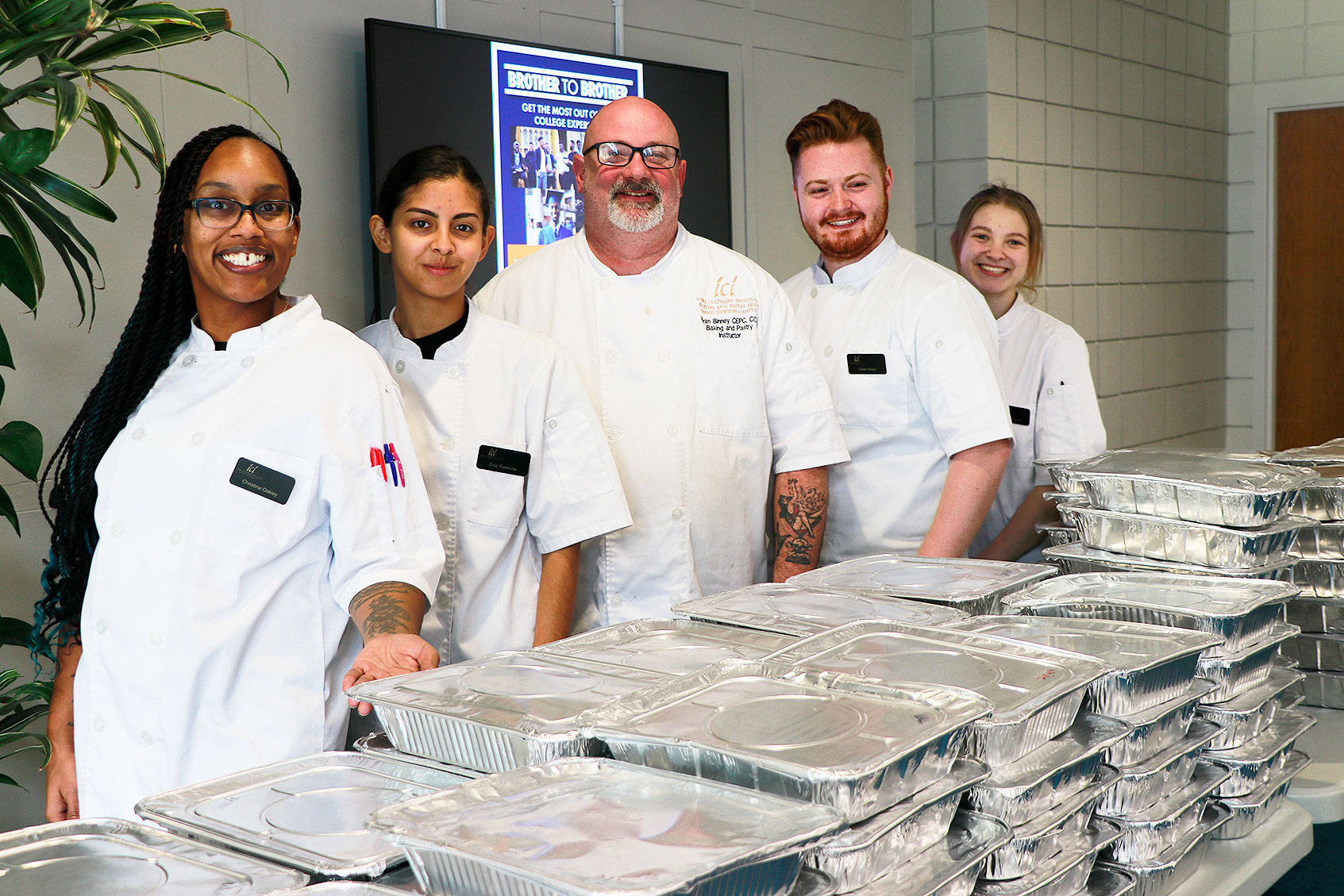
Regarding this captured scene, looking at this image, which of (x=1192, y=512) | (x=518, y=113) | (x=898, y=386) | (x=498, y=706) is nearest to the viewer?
(x=498, y=706)

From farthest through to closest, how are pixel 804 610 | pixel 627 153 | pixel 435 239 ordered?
pixel 627 153
pixel 435 239
pixel 804 610

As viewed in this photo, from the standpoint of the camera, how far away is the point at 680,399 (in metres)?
2.05

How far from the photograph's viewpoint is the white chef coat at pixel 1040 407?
2.59m

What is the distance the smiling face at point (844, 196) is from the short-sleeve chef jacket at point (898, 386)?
0.04 metres

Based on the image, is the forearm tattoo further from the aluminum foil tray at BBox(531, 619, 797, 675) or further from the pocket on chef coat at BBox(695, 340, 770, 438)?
the pocket on chef coat at BBox(695, 340, 770, 438)

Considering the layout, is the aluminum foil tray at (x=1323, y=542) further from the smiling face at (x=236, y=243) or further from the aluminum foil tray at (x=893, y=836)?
the smiling face at (x=236, y=243)

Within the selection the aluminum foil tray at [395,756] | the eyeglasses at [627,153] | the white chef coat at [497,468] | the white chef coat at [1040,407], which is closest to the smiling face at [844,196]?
the eyeglasses at [627,153]

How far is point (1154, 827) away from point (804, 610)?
0.42 m

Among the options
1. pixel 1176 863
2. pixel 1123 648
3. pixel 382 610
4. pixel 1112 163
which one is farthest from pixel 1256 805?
pixel 1112 163

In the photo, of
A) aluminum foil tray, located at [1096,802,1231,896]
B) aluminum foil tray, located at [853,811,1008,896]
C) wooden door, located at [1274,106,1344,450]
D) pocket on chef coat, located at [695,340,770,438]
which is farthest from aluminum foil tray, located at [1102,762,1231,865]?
wooden door, located at [1274,106,1344,450]

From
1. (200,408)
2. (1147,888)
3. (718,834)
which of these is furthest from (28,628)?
(1147,888)

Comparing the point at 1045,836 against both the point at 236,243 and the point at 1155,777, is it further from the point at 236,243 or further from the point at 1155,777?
the point at 236,243

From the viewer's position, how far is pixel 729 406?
2.06 m

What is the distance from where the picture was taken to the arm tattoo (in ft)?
6.82
